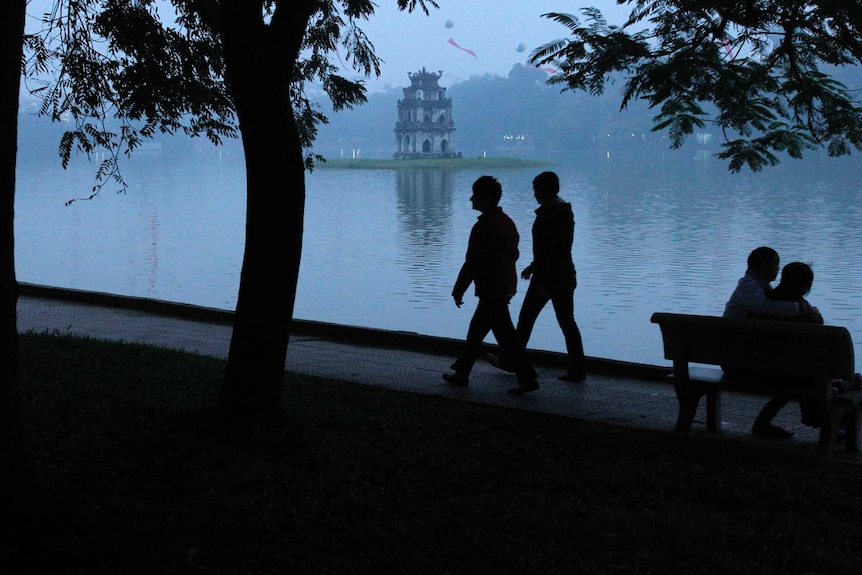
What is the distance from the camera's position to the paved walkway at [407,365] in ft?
26.8

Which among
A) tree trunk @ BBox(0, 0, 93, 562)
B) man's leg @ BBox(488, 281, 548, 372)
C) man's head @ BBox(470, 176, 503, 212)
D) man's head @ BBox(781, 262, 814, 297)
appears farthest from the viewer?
man's leg @ BBox(488, 281, 548, 372)

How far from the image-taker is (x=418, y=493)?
18.4ft

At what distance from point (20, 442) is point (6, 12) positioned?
1.83 metres

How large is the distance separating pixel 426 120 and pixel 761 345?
138938 mm

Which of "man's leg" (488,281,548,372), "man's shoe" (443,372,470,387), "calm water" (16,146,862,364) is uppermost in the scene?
"man's leg" (488,281,548,372)

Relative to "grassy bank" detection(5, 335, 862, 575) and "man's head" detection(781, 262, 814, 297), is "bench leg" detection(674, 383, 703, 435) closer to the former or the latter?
"grassy bank" detection(5, 335, 862, 575)

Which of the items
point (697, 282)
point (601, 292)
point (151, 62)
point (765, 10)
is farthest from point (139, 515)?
point (697, 282)

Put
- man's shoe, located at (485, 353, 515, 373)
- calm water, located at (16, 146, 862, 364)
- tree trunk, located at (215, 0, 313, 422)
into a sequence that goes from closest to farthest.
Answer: tree trunk, located at (215, 0, 313, 422) < man's shoe, located at (485, 353, 515, 373) < calm water, located at (16, 146, 862, 364)

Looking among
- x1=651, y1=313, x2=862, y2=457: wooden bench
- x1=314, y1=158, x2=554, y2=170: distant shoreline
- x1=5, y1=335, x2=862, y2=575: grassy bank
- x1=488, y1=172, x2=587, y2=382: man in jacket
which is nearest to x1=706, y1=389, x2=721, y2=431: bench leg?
x1=651, y1=313, x2=862, y2=457: wooden bench

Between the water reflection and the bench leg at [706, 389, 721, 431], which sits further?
the water reflection

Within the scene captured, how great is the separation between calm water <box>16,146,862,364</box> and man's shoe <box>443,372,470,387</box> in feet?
34.8

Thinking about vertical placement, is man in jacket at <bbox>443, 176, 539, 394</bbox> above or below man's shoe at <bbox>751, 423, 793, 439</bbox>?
above

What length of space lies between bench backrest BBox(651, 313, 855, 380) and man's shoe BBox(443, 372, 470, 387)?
7.93ft

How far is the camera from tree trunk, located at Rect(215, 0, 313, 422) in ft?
21.6
